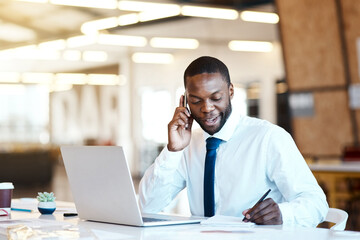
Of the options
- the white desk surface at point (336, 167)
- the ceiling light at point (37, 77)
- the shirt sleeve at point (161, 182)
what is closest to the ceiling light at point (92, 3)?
the ceiling light at point (37, 77)

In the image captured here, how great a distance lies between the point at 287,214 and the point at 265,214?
0.43 feet

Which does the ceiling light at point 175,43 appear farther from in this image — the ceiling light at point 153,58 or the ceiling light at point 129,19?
the ceiling light at point 129,19

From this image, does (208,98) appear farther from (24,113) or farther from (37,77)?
(24,113)

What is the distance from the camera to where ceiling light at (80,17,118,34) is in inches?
509

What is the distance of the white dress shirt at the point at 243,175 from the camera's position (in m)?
2.36

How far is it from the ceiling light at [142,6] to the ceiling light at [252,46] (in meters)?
3.27

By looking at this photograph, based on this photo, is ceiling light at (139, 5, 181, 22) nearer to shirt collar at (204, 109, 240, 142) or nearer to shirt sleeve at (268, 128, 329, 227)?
shirt collar at (204, 109, 240, 142)

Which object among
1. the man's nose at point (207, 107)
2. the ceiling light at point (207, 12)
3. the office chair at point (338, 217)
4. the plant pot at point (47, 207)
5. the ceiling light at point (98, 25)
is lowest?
the office chair at point (338, 217)

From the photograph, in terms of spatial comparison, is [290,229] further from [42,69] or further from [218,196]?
[42,69]

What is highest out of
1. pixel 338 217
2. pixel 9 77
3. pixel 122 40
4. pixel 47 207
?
pixel 122 40

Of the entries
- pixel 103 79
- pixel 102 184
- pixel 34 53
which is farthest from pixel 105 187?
pixel 103 79

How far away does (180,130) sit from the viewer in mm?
2578

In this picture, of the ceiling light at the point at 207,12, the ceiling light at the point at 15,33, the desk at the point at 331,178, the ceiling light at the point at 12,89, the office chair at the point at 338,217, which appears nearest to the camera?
the office chair at the point at 338,217

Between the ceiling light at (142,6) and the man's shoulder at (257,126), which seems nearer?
the man's shoulder at (257,126)
